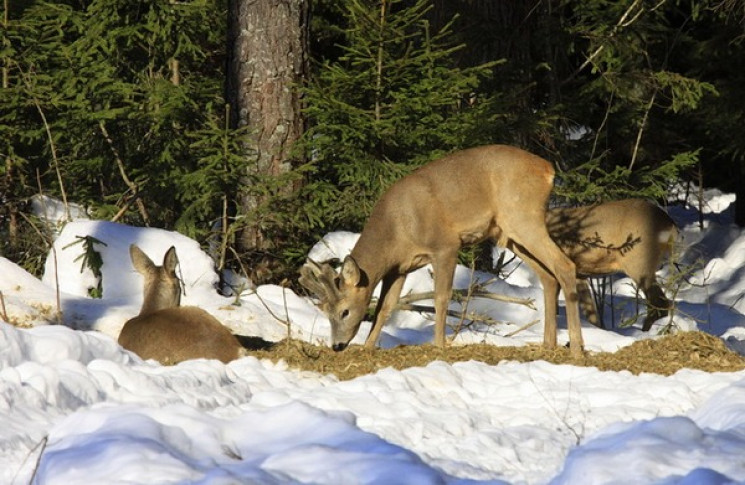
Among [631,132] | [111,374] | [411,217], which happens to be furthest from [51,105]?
[631,132]

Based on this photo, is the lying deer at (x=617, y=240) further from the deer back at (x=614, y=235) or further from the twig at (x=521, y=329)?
the twig at (x=521, y=329)

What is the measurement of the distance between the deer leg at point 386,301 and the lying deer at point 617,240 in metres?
4.28

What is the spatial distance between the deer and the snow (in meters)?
2.24

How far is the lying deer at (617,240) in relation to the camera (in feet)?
47.1

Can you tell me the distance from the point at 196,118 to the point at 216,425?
28.7ft

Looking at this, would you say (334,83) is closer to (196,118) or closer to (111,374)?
(196,118)

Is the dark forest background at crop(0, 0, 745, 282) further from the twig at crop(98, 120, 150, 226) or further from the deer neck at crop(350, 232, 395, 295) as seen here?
the deer neck at crop(350, 232, 395, 295)

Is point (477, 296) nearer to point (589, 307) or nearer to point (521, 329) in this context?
point (521, 329)

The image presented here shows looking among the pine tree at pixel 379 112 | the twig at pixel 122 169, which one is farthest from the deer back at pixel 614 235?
the twig at pixel 122 169

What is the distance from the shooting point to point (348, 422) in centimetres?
588

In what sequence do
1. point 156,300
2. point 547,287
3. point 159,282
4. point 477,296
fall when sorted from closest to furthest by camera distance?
point 156,300 → point 159,282 → point 547,287 → point 477,296

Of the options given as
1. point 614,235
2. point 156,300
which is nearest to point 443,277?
point 156,300

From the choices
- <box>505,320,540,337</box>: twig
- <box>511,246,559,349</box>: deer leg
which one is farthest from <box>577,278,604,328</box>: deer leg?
<box>511,246,559,349</box>: deer leg

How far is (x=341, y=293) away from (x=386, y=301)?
1.49 feet
